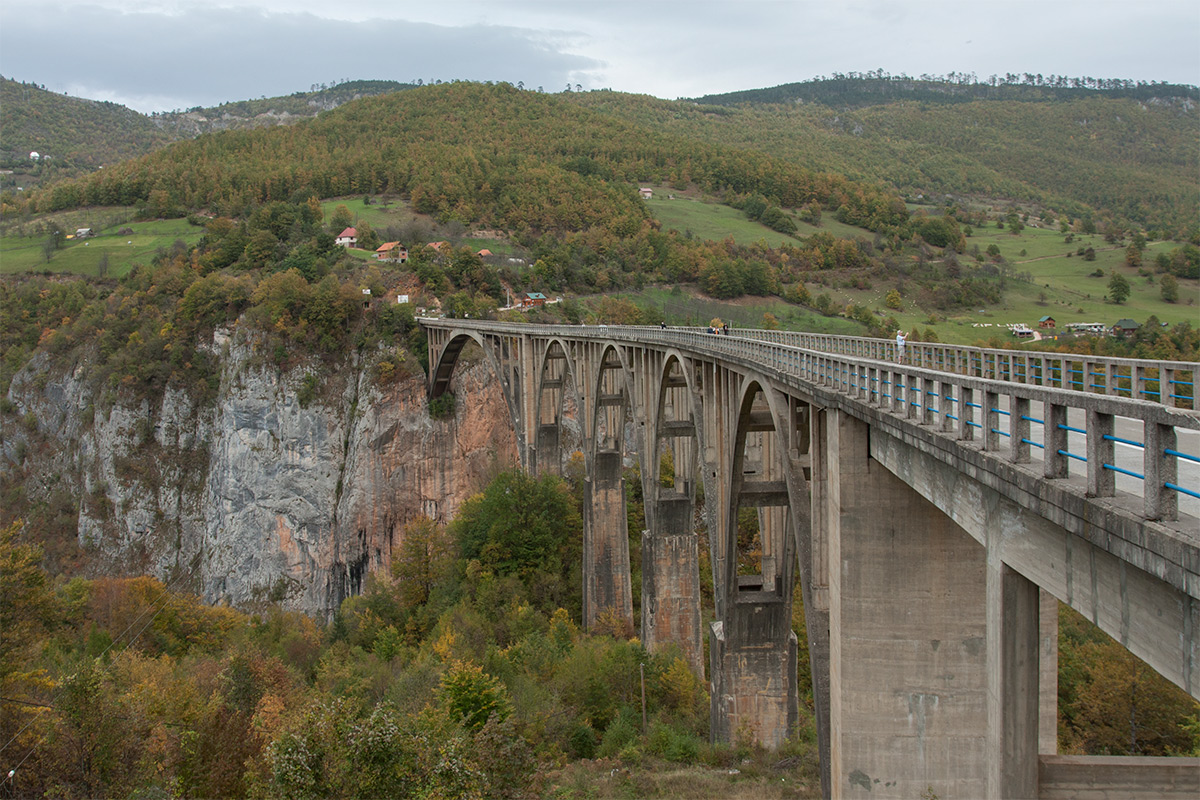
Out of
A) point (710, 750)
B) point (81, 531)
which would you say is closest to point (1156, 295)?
point (710, 750)

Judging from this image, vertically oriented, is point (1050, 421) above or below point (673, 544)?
above

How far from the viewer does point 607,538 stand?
132ft

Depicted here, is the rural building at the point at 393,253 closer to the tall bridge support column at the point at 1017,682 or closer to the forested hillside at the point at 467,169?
the forested hillside at the point at 467,169

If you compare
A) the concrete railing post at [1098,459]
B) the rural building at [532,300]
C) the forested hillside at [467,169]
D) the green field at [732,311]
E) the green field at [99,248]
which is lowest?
the green field at [732,311]

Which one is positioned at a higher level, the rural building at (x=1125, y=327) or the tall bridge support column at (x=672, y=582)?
the rural building at (x=1125, y=327)

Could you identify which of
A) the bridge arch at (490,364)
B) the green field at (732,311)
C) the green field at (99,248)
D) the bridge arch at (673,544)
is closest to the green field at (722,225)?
the green field at (732,311)

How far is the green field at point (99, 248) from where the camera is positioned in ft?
319

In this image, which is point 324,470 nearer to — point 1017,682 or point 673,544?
point 673,544

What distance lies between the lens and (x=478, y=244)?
9744 cm

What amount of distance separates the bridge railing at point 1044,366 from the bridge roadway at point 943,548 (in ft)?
0.35

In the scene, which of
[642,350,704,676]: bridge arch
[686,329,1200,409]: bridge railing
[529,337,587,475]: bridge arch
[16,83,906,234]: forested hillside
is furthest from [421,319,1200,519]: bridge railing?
[16,83,906,234]: forested hillside

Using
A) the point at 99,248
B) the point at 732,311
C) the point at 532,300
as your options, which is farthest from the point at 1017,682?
the point at 99,248

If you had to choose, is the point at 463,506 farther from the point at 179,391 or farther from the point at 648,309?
the point at 179,391

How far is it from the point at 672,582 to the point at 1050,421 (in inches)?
1118
